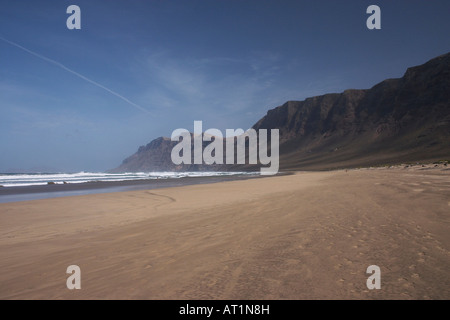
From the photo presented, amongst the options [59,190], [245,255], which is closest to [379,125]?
[59,190]

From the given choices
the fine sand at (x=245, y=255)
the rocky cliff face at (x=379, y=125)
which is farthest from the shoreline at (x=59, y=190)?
the rocky cliff face at (x=379, y=125)

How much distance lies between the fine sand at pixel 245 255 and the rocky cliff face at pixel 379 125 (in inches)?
2900

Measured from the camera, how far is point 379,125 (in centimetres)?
11312

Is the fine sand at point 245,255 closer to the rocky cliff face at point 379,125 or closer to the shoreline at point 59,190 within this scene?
the shoreline at point 59,190

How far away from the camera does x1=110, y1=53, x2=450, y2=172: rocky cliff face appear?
269 ft

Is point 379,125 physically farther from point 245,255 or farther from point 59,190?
point 245,255

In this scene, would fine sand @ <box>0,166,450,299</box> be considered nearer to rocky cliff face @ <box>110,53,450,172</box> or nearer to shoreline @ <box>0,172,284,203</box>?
shoreline @ <box>0,172,284,203</box>

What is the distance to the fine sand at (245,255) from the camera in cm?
325

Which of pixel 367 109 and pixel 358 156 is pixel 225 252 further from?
pixel 367 109

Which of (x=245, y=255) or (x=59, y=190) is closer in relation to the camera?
(x=245, y=255)

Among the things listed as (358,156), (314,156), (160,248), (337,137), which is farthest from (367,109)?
(160,248)

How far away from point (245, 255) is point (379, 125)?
130985 mm

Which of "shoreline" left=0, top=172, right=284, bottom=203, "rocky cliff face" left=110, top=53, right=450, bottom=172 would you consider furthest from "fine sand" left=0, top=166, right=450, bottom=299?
"rocky cliff face" left=110, top=53, right=450, bottom=172

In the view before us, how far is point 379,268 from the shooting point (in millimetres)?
3641
